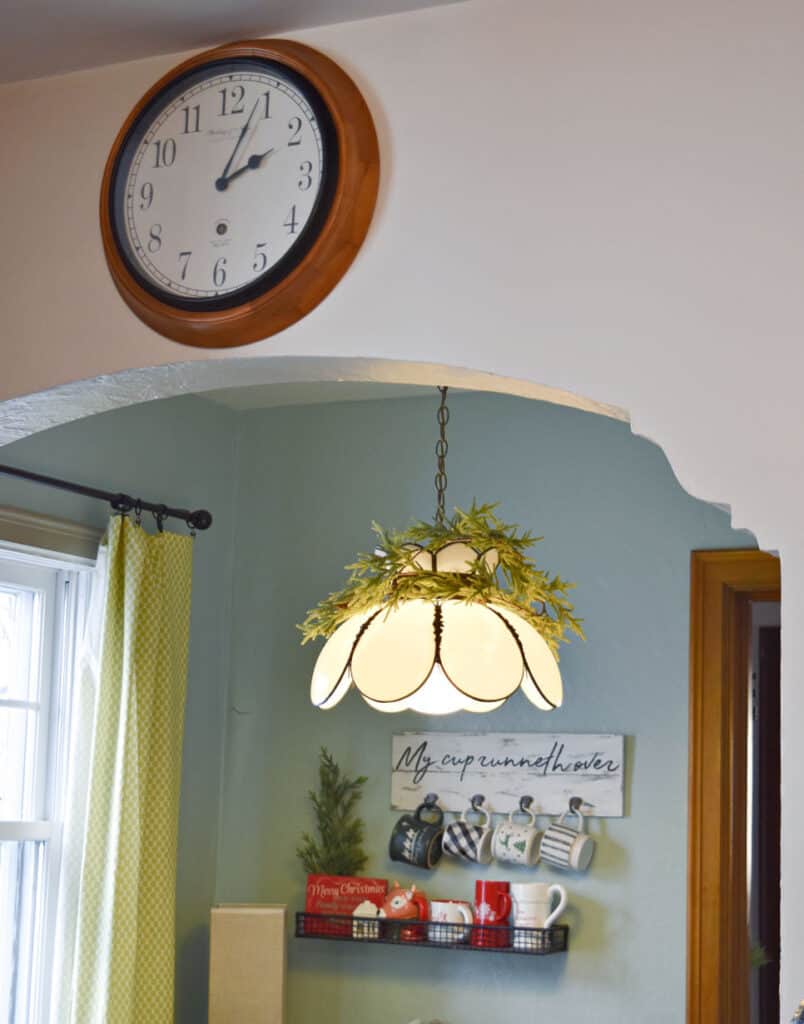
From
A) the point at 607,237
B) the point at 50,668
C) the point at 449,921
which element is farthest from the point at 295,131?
the point at 449,921

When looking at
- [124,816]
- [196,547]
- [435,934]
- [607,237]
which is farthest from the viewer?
[196,547]

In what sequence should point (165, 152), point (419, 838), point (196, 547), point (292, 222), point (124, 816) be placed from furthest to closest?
1. point (196, 547)
2. point (419, 838)
3. point (124, 816)
4. point (165, 152)
5. point (292, 222)

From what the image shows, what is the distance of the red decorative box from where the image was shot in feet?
12.2

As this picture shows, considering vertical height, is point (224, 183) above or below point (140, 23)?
below

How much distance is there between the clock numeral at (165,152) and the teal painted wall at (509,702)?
1.86m

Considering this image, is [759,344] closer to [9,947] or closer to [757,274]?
[757,274]

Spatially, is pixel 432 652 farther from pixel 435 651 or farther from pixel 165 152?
pixel 165 152

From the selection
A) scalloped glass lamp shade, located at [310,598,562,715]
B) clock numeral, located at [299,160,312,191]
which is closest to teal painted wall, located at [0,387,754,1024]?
scalloped glass lamp shade, located at [310,598,562,715]

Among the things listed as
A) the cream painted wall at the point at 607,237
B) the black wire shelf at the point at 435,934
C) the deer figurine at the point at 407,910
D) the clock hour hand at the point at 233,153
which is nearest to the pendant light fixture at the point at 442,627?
the cream painted wall at the point at 607,237

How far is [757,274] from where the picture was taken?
1.76 meters

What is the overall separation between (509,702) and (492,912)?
1.75 ft

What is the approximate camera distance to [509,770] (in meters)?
3.70

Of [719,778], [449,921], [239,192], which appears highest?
[239,192]

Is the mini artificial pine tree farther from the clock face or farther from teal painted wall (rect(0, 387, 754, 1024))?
the clock face
